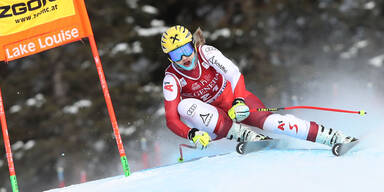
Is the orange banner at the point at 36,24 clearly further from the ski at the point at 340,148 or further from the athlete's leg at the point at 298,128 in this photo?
the ski at the point at 340,148

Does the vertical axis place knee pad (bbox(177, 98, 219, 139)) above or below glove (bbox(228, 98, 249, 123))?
above

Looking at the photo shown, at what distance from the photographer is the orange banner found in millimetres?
5301

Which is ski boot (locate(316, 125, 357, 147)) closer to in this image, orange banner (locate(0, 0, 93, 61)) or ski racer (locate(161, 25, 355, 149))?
ski racer (locate(161, 25, 355, 149))

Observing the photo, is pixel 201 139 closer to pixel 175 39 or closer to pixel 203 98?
pixel 203 98

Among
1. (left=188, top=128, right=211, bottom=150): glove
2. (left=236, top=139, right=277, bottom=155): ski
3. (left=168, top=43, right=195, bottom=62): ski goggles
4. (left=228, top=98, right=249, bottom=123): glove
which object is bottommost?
(left=236, top=139, right=277, bottom=155): ski

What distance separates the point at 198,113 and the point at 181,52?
0.62 m

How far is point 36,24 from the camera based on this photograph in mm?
5301

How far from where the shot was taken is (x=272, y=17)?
19.1 m

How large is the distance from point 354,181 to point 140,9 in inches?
547

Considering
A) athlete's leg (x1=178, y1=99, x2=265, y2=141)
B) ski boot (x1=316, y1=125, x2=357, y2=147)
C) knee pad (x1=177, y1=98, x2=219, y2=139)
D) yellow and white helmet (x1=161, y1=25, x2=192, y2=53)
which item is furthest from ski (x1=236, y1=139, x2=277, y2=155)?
yellow and white helmet (x1=161, y1=25, x2=192, y2=53)

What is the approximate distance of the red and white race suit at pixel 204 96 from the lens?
562 centimetres

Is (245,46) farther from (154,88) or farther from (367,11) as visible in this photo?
(367,11)

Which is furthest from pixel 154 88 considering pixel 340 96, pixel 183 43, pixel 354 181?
pixel 354 181

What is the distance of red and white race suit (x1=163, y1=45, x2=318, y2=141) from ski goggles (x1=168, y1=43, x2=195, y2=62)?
173 mm
